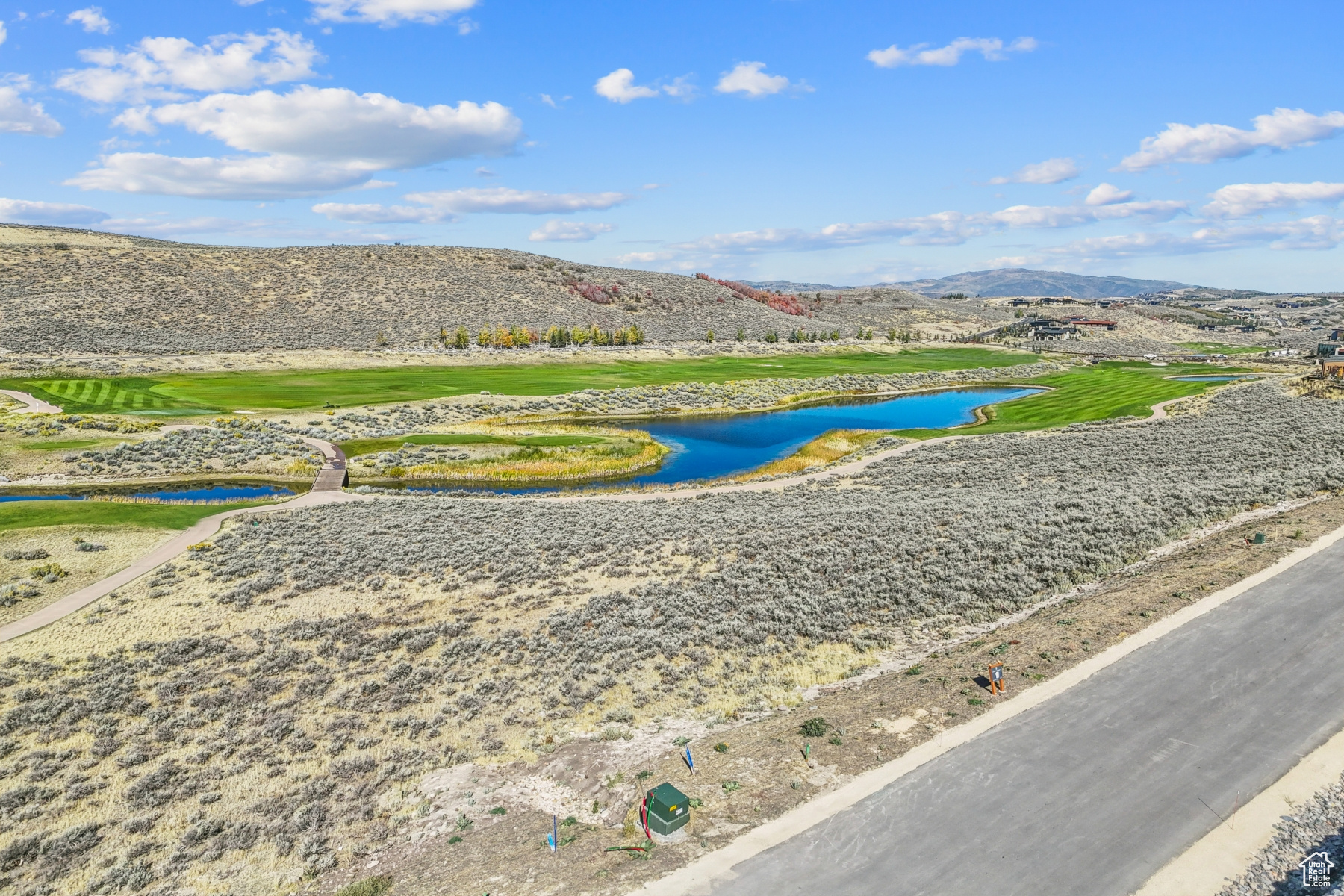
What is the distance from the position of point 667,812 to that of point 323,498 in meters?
34.0

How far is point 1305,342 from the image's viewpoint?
155 metres

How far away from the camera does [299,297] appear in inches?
5251

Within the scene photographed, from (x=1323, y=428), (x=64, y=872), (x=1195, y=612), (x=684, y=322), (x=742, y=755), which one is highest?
(x=684, y=322)

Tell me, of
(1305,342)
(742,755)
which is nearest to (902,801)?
(742,755)

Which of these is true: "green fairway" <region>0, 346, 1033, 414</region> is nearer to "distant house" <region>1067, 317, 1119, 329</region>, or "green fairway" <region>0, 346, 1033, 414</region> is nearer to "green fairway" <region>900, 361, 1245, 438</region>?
"green fairway" <region>900, 361, 1245, 438</region>

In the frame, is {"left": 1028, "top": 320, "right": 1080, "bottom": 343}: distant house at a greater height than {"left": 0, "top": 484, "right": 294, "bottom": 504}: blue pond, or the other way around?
{"left": 1028, "top": 320, "right": 1080, "bottom": 343}: distant house

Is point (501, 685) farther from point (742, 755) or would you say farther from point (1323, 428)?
point (1323, 428)

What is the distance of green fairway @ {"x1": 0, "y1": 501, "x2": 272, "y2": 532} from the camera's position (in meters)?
33.7

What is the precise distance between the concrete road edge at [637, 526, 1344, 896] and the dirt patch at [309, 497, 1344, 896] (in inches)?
7.9

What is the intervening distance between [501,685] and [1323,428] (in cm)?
4703

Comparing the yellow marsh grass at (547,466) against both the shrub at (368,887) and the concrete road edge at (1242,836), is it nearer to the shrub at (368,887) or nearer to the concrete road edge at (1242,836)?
the shrub at (368,887)

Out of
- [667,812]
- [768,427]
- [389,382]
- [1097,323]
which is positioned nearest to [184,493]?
[389,382]

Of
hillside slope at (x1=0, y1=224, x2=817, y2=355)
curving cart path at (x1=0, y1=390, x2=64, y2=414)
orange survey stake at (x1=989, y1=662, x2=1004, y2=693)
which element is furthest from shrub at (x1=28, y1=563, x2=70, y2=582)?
hillside slope at (x1=0, y1=224, x2=817, y2=355)

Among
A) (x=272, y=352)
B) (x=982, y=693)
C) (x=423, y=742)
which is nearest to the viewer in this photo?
(x=982, y=693)
